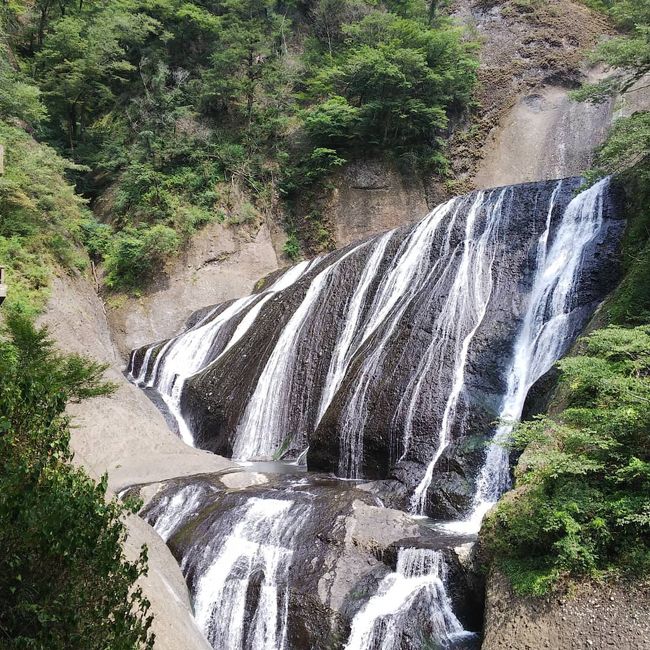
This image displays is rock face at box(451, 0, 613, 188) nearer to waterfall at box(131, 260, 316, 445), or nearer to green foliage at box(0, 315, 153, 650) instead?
waterfall at box(131, 260, 316, 445)

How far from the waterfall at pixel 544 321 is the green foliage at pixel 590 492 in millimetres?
2289

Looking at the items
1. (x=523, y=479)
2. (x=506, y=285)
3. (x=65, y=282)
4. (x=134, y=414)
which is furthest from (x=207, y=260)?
(x=523, y=479)

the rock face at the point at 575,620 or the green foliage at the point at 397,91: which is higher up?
the green foliage at the point at 397,91

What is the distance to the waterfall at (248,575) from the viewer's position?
23.8 feet

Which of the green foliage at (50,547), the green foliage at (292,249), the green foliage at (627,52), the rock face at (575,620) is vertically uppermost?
the green foliage at (627,52)

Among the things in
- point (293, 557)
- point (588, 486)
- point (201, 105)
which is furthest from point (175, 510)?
point (201, 105)

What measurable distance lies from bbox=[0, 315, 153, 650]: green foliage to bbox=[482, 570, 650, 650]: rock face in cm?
380

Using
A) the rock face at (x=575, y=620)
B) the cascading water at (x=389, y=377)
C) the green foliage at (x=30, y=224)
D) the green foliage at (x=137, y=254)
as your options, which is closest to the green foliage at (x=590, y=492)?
the rock face at (x=575, y=620)

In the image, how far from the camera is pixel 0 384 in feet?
14.3

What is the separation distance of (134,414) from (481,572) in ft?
30.4

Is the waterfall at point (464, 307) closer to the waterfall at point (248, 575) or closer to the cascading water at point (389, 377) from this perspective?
the cascading water at point (389, 377)

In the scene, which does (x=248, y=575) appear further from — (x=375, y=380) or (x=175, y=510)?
(x=375, y=380)

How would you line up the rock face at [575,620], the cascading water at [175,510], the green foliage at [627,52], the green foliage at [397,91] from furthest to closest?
the green foliage at [397,91] → the green foliage at [627,52] → the cascading water at [175,510] → the rock face at [575,620]

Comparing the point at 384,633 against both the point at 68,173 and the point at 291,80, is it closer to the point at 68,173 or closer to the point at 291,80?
the point at 68,173
